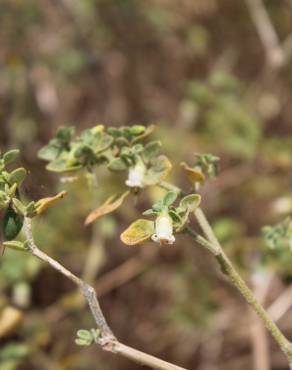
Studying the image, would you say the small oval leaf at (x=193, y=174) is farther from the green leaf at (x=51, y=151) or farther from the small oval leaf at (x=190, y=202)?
the green leaf at (x=51, y=151)

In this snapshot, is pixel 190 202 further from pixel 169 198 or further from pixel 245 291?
pixel 245 291

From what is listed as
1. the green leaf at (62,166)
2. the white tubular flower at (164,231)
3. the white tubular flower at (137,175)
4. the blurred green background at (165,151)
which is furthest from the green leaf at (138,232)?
the blurred green background at (165,151)

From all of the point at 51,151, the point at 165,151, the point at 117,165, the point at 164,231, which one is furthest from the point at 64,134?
the point at 165,151

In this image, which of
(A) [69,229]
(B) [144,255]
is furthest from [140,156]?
(B) [144,255]

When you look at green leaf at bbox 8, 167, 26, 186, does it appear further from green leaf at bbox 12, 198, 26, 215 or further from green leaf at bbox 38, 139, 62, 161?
green leaf at bbox 38, 139, 62, 161

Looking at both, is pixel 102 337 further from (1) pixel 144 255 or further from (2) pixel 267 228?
(1) pixel 144 255

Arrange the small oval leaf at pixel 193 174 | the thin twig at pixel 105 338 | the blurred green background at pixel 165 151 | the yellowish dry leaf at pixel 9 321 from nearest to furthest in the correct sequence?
1. the thin twig at pixel 105 338
2. the small oval leaf at pixel 193 174
3. the yellowish dry leaf at pixel 9 321
4. the blurred green background at pixel 165 151
